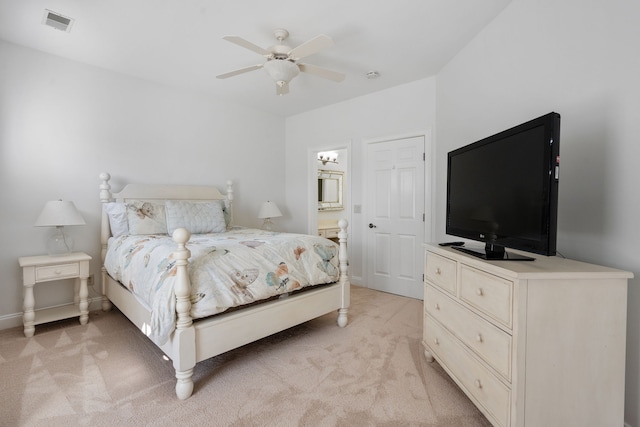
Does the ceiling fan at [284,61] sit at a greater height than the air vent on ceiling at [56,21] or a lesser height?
lesser

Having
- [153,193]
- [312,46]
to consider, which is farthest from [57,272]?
[312,46]

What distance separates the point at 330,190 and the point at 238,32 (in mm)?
3479

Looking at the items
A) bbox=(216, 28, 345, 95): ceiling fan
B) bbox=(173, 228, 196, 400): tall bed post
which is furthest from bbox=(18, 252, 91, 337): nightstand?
bbox=(216, 28, 345, 95): ceiling fan

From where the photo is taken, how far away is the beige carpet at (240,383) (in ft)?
5.35

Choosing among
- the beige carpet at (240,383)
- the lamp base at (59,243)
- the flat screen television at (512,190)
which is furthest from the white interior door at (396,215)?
the lamp base at (59,243)

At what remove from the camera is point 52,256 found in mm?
2773

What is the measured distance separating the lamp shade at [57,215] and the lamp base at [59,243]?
0.95 feet

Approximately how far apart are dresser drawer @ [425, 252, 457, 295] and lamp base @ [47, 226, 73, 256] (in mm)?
3157

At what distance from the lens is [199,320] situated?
6.24ft

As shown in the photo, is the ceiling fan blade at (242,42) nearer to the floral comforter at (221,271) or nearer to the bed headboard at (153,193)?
the floral comforter at (221,271)

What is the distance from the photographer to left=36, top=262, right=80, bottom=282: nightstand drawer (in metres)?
2.60

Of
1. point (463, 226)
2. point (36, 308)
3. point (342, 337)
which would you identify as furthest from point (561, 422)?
point (36, 308)

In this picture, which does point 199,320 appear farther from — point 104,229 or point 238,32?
point 238,32

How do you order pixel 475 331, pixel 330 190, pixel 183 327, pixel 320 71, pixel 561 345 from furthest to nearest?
pixel 330 190 → pixel 320 71 → pixel 183 327 → pixel 475 331 → pixel 561 345
